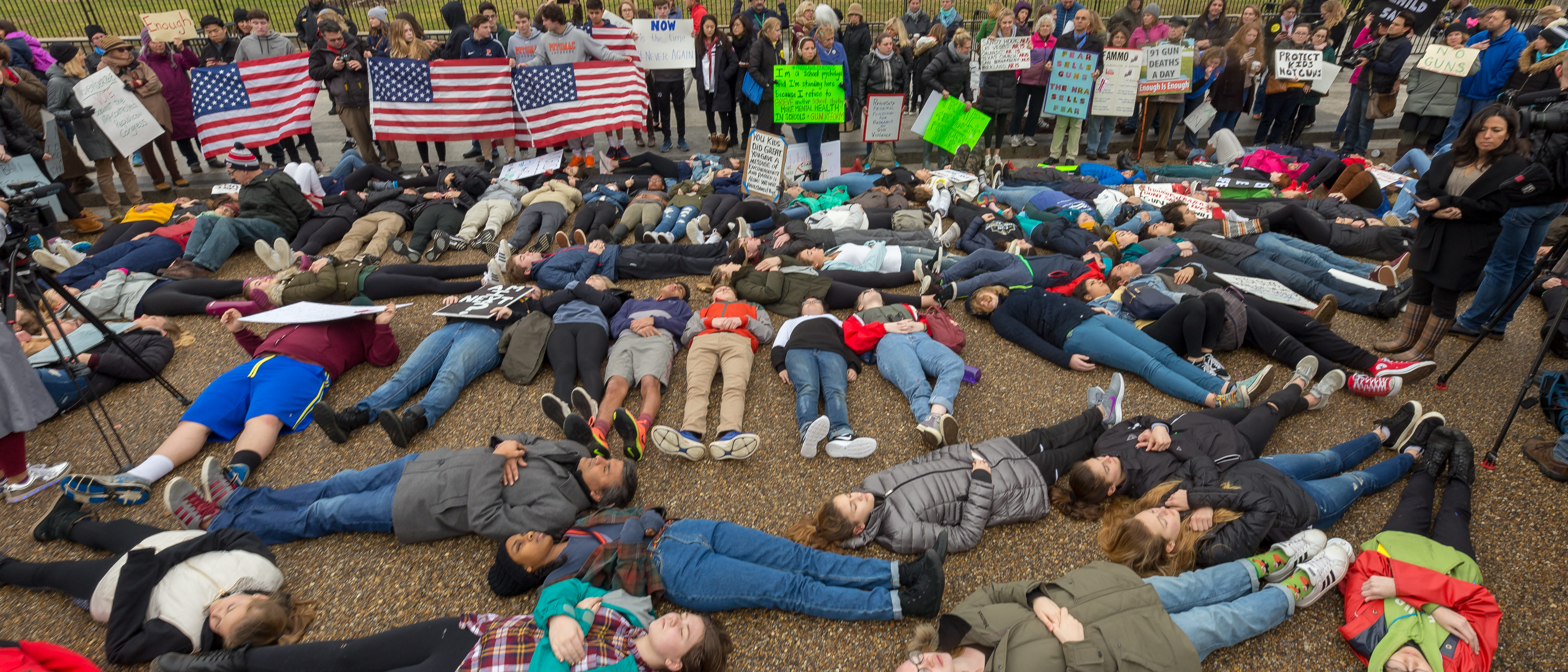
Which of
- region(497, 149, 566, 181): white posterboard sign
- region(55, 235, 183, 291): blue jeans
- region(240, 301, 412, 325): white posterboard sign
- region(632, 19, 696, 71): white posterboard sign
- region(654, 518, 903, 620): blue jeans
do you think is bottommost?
region(654, 518, 903, 620): blue jeans

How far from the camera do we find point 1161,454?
4.11 m

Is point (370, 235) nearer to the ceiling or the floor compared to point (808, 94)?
nearer to the floor

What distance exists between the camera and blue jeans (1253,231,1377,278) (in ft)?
21.7

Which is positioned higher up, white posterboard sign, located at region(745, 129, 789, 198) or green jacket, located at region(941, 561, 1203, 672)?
white posterboard sign, located at region(745, 129, 789, 198)

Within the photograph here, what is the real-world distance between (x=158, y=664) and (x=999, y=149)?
11.5 m

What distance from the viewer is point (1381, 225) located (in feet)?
23.8

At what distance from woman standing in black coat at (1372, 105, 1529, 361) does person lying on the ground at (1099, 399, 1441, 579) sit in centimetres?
171

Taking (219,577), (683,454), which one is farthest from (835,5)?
(219,577)

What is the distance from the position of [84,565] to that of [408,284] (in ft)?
11.8

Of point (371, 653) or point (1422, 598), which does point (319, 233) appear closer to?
point (371, 653)

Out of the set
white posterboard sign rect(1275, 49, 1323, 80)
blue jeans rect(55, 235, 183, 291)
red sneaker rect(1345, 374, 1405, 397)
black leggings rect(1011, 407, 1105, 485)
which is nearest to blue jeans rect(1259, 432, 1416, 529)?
red sneaker rect(1345, 374, 1405, 397)

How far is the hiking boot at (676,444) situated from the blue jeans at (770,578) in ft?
2.61

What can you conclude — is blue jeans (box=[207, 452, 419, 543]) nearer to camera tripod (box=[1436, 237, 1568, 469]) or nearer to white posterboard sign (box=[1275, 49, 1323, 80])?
camera tripod (box=[1436, 237, 1568, 469])

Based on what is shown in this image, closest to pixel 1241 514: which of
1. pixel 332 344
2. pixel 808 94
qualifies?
pixel 332 344
